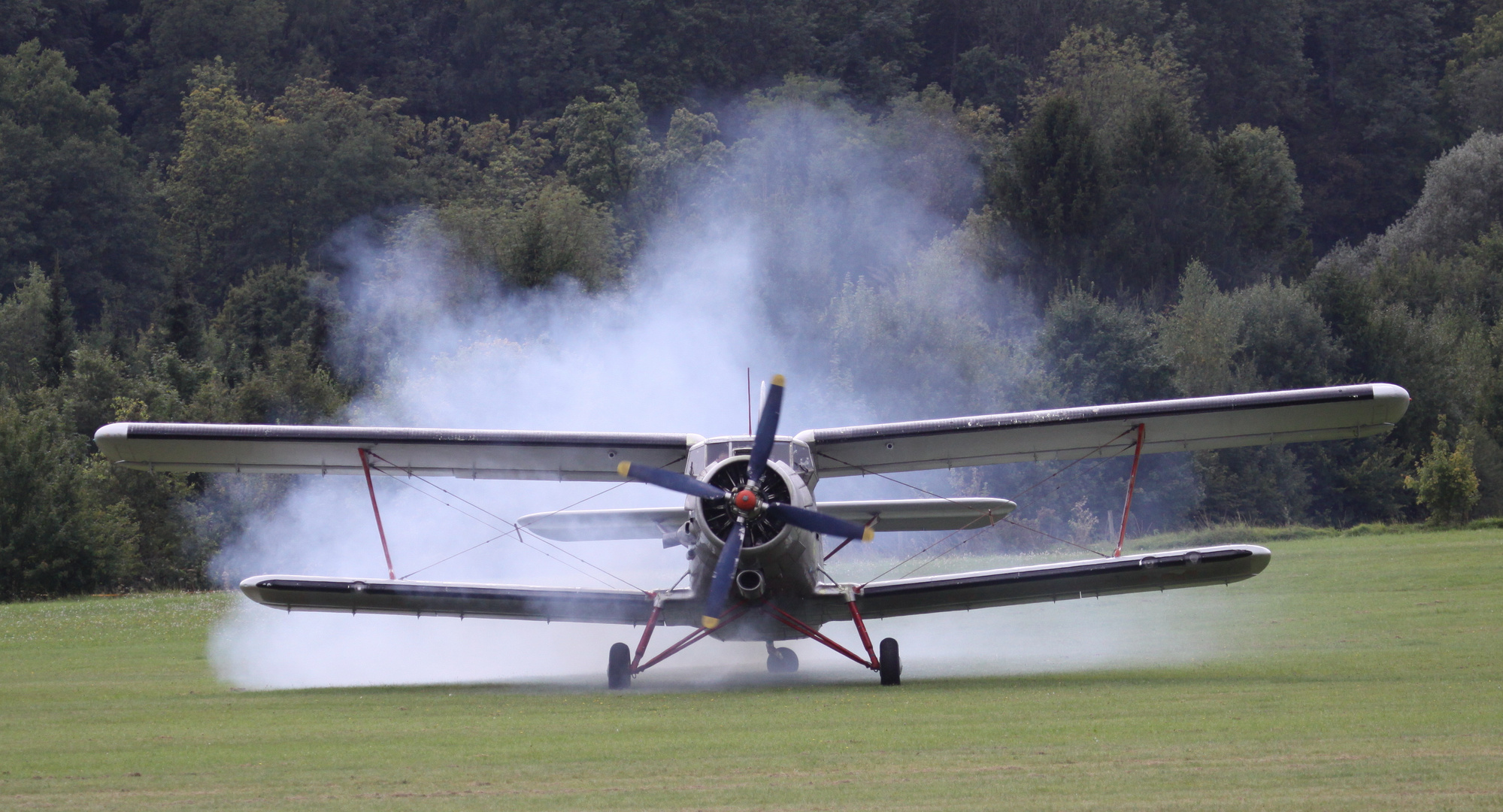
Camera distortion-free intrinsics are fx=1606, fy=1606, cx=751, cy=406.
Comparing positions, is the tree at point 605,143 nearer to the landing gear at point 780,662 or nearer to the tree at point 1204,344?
the tree at point 1204,344

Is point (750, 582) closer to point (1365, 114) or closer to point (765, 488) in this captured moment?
point (765, 488)

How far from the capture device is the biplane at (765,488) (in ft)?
54.1

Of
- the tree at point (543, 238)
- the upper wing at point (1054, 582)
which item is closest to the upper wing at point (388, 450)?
the upper wing at point (1054, 582)

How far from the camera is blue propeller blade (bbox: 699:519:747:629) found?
1580 centimetres

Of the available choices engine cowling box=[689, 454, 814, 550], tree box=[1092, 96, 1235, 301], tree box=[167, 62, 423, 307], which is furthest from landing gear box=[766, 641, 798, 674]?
tree box=[167, 62, 423, 307]

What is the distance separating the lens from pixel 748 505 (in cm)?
1600

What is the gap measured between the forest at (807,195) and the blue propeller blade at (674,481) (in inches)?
1066

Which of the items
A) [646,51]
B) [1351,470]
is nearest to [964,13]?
[646,51]

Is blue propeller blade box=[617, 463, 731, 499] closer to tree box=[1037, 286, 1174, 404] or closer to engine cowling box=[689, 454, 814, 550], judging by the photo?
engine cowling box=[689, 454, 814, 550]

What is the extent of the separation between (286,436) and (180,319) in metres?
55.2

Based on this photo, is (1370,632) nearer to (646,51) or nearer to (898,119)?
(898,119)

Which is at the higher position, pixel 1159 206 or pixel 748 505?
pixel 1159 206

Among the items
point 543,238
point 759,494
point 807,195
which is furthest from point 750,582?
point 807,195

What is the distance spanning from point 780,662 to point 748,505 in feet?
12.4
